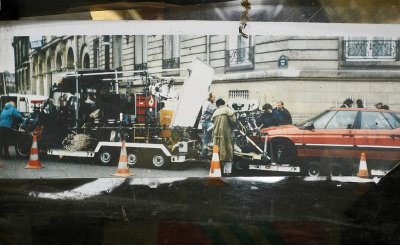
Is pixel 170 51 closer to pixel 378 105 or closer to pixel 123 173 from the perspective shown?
pixel 123 173

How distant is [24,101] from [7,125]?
37 cm

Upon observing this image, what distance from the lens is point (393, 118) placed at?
4.67 meters

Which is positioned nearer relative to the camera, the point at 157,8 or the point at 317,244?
the point at 157,8

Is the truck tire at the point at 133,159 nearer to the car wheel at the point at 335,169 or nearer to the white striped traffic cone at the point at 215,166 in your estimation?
the white striped traffic cone at the point at 215,166

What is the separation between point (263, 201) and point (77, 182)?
7.58ft

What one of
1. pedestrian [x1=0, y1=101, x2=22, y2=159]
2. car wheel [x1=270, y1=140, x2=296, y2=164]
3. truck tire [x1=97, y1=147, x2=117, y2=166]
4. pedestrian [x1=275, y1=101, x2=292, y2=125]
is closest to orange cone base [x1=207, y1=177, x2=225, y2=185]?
car wheel [x1=270, y1=140, x2=296, y2=164]

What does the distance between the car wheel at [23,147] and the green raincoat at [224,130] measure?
7.37 feet

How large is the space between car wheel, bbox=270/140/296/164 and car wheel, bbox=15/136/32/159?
2960mm

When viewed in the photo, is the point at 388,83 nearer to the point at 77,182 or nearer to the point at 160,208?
the point at 160,208

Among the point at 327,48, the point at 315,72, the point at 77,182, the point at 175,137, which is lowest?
the point at 77,182

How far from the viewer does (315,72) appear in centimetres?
463

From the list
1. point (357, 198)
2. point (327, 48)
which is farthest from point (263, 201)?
point (327, 48)

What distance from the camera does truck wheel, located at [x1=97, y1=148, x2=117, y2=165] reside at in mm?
4664

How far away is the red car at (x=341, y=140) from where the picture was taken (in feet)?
15.4
